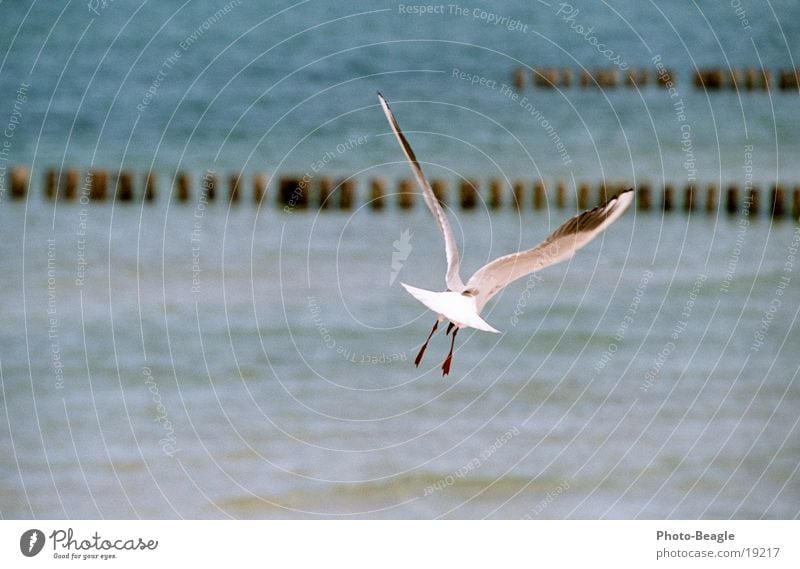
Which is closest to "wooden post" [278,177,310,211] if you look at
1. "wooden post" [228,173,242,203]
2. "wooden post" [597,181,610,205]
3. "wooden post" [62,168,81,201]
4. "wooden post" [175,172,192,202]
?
"wooden post" [228,173,242,203]

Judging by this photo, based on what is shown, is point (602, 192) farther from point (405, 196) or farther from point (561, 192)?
point (405, 196)

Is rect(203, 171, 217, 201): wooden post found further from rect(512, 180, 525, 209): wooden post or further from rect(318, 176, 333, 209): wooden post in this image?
rect(512, 180, 525, 209): wooden post

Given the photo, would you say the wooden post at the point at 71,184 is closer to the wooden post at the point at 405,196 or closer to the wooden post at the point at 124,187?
the wooden post at the point at 124,187
